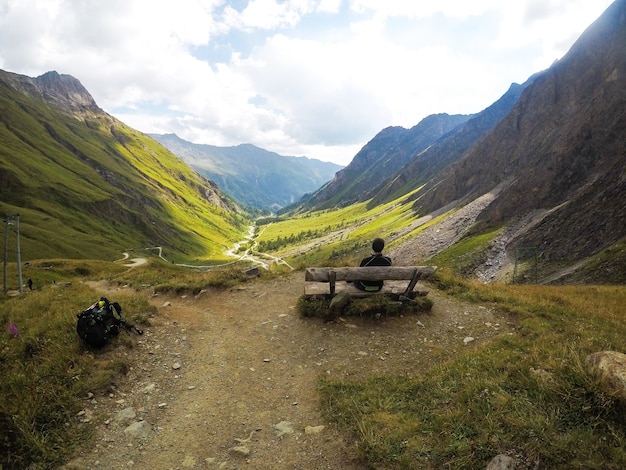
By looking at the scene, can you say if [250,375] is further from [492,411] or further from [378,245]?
[378,245]

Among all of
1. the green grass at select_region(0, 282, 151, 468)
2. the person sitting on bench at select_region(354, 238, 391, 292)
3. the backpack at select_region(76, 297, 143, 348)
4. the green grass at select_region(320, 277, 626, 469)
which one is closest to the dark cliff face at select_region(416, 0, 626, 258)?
the person sitting on bench at select_region(354, 238, 391, 292)

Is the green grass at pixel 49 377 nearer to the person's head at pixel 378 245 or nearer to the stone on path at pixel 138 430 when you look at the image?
the stone on path at pixel 138 430

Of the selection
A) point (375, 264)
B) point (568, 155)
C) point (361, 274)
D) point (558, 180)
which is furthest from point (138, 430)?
point (568, 155)

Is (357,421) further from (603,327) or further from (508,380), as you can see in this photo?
(603,327)

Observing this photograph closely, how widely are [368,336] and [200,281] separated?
11.6m

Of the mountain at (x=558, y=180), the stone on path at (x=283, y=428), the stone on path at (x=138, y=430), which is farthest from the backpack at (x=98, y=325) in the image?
the mountain at (x=558, y=180)

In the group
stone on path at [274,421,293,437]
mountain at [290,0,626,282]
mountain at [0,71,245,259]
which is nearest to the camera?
stone on path at [274,421,293,437]

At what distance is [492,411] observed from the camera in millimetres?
6363

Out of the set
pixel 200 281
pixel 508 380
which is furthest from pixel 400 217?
pixel 508 380

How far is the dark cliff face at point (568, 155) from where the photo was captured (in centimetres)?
4625

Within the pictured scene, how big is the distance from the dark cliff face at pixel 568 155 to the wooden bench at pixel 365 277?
3938 cm

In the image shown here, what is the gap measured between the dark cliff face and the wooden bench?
3938cm

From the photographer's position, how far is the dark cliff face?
46.2m

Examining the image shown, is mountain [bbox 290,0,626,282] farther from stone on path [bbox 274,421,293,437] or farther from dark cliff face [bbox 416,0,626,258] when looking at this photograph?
stone on path [bbox 274,421,293,437]
